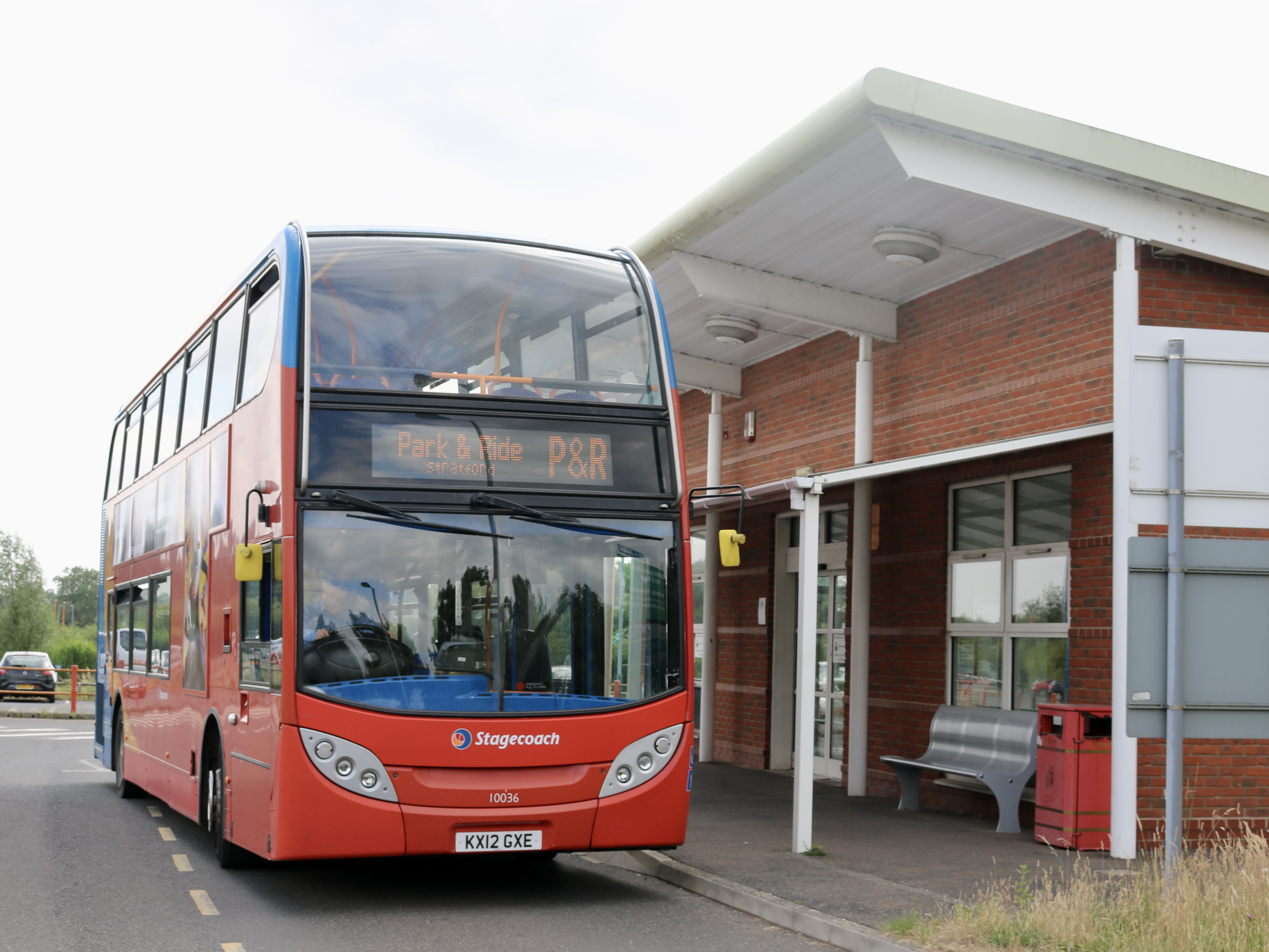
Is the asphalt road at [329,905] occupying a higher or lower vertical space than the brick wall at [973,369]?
lower

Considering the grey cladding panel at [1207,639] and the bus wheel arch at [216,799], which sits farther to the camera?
the bus wheel arch at [216,799]

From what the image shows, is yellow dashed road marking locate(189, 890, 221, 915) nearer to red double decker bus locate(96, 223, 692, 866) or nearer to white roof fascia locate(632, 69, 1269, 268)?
red double decker bus locate(96, 223, 692, 866)

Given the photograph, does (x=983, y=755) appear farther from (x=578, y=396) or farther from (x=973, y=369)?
(x=578, y=396)

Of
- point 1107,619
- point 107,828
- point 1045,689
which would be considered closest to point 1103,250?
point 1107,619

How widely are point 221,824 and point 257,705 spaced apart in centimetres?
168

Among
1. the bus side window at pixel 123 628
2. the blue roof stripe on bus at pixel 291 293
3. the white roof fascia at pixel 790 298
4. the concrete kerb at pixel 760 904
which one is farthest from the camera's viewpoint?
the bus side window at pixel 123 628

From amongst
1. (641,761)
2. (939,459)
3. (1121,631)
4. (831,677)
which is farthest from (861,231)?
(831,677)

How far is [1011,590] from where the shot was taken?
41.9 feet

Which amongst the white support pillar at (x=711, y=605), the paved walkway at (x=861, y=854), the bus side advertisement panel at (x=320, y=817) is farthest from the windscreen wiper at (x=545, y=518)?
the white support pillar at (x=711, y=605)

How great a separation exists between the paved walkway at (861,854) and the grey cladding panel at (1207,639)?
6.70ft

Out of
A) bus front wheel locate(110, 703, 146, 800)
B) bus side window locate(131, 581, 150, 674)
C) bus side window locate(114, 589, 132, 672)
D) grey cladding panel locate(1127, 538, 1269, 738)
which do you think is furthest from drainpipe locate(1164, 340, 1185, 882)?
bus front wheel locate(110, 703, 146, 800)

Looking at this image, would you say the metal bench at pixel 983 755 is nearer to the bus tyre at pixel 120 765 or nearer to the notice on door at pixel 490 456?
the notice on door at pixel 490 456

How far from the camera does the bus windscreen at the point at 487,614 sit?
26.5ft

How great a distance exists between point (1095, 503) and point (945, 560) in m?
2.54
